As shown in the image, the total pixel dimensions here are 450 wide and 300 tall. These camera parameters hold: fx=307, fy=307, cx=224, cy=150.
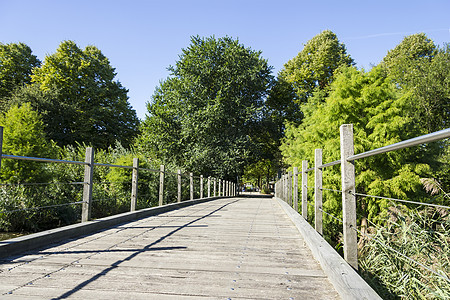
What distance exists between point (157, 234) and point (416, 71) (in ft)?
69.7

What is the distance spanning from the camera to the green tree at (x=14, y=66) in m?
25.9

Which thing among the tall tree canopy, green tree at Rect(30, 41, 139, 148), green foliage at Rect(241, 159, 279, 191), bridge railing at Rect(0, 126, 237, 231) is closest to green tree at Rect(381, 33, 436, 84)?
the tall tree canopy

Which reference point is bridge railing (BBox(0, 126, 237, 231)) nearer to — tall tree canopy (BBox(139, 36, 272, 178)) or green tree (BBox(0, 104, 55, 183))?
green tree (BBox(0, 104, 55, 183))

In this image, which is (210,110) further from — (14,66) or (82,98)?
(14,66)

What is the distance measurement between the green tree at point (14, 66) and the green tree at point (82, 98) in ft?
6.62

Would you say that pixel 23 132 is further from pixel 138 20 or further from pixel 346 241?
pixel 346 241

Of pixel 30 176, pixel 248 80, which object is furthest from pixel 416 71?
pixel 30 176

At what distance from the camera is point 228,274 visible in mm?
2480

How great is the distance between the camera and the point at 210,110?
21.2 m

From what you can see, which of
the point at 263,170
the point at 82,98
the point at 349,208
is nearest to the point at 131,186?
the point at 349,208

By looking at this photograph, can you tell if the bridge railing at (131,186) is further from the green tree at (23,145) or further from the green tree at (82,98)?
the green tree at (82,98)

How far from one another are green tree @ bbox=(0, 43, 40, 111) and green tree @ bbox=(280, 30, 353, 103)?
2301 centimetres

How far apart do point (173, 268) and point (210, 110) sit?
19.0 m

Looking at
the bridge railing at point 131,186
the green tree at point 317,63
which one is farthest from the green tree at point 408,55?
the bridge railing at point 131,186
